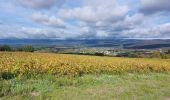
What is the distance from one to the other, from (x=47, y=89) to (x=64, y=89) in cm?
79

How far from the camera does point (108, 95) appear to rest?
35.6ft

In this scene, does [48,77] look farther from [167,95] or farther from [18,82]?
[167,95]

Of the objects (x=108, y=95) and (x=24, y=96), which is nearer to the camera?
(x=24, y=96)

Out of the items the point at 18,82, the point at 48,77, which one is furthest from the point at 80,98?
the point at 48,77

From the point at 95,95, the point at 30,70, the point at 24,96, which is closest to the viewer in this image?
the point at 24,96

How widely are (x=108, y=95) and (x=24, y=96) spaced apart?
333cm

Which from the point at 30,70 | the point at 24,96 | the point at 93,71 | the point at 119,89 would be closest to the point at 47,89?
the point at 24,96

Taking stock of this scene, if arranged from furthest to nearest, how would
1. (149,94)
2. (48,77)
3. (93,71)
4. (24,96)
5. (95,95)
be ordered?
(93,71) → (48,77) → (149,94) → (95,95) → (24,96)

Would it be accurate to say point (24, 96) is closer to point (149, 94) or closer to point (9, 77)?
point (9, 77)

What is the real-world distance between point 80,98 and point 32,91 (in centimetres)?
214

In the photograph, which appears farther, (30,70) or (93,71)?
(93,71)

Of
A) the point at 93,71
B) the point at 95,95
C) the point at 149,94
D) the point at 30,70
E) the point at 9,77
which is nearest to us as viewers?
the point at 95,95

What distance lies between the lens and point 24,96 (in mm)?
10008

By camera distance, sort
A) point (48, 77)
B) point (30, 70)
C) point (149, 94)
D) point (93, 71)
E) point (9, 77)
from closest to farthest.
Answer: point (149, 94) → point (9, 77) → point (48, 77) → point (30, 70) → point (93, 71)
